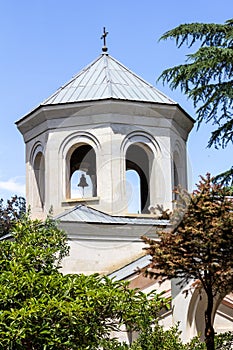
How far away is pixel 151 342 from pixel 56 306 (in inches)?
166

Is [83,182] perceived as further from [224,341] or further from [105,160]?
[224,341]

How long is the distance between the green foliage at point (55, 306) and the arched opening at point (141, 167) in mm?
9494

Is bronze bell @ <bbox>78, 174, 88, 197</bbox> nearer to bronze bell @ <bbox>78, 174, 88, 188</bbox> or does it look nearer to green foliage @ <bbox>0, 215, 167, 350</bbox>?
bronze bell @ <bbox>78, 174, 88, 188</bbox>

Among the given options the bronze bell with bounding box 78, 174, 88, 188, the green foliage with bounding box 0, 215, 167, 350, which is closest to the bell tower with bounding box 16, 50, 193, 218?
the bronze bell with bounding box 78, 174, 88, 188

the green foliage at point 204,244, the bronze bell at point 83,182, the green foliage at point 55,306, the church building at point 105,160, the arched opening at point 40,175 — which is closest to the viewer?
the green foliage at point 55,306

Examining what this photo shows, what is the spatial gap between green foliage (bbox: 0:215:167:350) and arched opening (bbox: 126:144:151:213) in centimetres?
949

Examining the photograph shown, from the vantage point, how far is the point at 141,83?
2039 cm

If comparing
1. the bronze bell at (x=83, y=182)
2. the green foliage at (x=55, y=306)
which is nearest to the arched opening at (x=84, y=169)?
the bronze bell at (x=83, y=182)

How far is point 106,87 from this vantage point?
19.4 meters

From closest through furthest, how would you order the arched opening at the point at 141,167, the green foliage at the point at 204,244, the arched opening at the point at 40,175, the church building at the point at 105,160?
the green foliage at the point at 204,244, the church building at the point at 105,160, the arched opening at the point at 141,167, the arched opening at the point at 40,175

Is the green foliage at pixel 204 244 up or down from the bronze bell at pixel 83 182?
down

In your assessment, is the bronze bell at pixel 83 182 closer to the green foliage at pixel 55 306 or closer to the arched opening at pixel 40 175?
the arched opening at pixel 40 175

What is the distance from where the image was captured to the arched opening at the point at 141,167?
780 inches

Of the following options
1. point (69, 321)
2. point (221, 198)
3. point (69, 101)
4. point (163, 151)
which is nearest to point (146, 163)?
point (163, 151)
